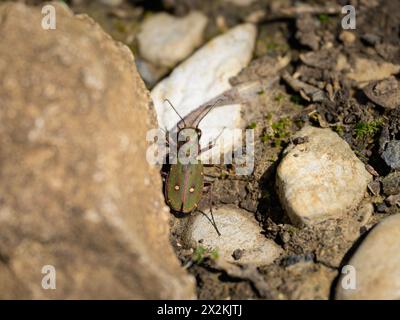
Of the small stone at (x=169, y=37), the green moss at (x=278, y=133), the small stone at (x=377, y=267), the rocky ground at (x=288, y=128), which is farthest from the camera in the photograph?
the small stone at (x=169, y=37)

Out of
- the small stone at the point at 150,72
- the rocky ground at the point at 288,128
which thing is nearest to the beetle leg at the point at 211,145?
the rocky ground at the point at 288,128

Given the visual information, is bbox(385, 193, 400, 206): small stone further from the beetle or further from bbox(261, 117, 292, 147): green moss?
the beetle

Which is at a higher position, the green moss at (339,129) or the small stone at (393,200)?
the green moss at (339,129)

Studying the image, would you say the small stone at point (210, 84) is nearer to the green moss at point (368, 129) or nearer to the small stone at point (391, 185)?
the green moss at point (368, 129)

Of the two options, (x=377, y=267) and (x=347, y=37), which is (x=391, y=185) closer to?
(x=377, y=267)

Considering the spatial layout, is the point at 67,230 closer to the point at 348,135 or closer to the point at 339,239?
the point at 339,239

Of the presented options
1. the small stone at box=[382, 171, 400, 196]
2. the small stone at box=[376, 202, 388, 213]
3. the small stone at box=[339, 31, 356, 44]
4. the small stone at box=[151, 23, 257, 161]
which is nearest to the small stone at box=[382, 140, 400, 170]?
the small stone at box=[382, 171, 400, 196]
